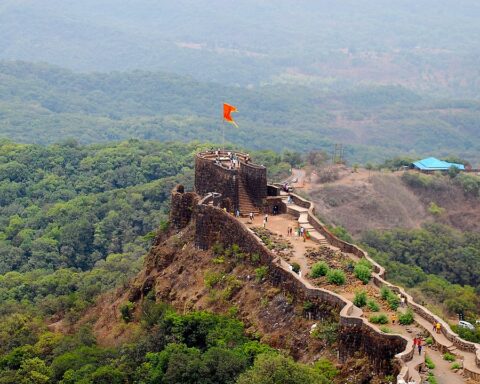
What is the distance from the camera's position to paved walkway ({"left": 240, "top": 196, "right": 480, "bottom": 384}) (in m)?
25.1

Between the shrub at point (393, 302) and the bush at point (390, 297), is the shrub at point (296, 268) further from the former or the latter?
the shrub at point (393, 302)

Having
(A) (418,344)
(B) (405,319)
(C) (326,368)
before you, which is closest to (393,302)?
(B) (405,319)

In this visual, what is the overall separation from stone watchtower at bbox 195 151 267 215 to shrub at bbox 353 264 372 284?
26.3 ft

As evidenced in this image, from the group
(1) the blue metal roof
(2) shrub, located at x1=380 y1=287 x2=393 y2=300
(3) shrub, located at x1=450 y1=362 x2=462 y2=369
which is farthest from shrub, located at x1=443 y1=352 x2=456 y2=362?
(1) the blue metal roof

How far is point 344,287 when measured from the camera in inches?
1211

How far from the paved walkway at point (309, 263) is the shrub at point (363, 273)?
60.8 inches

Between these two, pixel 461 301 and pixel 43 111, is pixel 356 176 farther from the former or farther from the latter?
pixel 43 111

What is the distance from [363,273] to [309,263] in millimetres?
2251

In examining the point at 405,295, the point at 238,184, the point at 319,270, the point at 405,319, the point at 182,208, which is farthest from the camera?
the point at 182,208

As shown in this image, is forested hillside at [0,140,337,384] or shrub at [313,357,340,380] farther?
forested hillside at [0,140,337,384]

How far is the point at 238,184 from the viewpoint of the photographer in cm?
3897

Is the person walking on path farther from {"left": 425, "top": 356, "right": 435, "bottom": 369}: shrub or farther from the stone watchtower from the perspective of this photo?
the stone watchtower

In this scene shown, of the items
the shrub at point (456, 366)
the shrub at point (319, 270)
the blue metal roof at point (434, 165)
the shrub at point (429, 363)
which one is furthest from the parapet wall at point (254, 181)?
the blue metal roof at point (434, 165)

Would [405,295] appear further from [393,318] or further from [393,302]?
[393,318]
